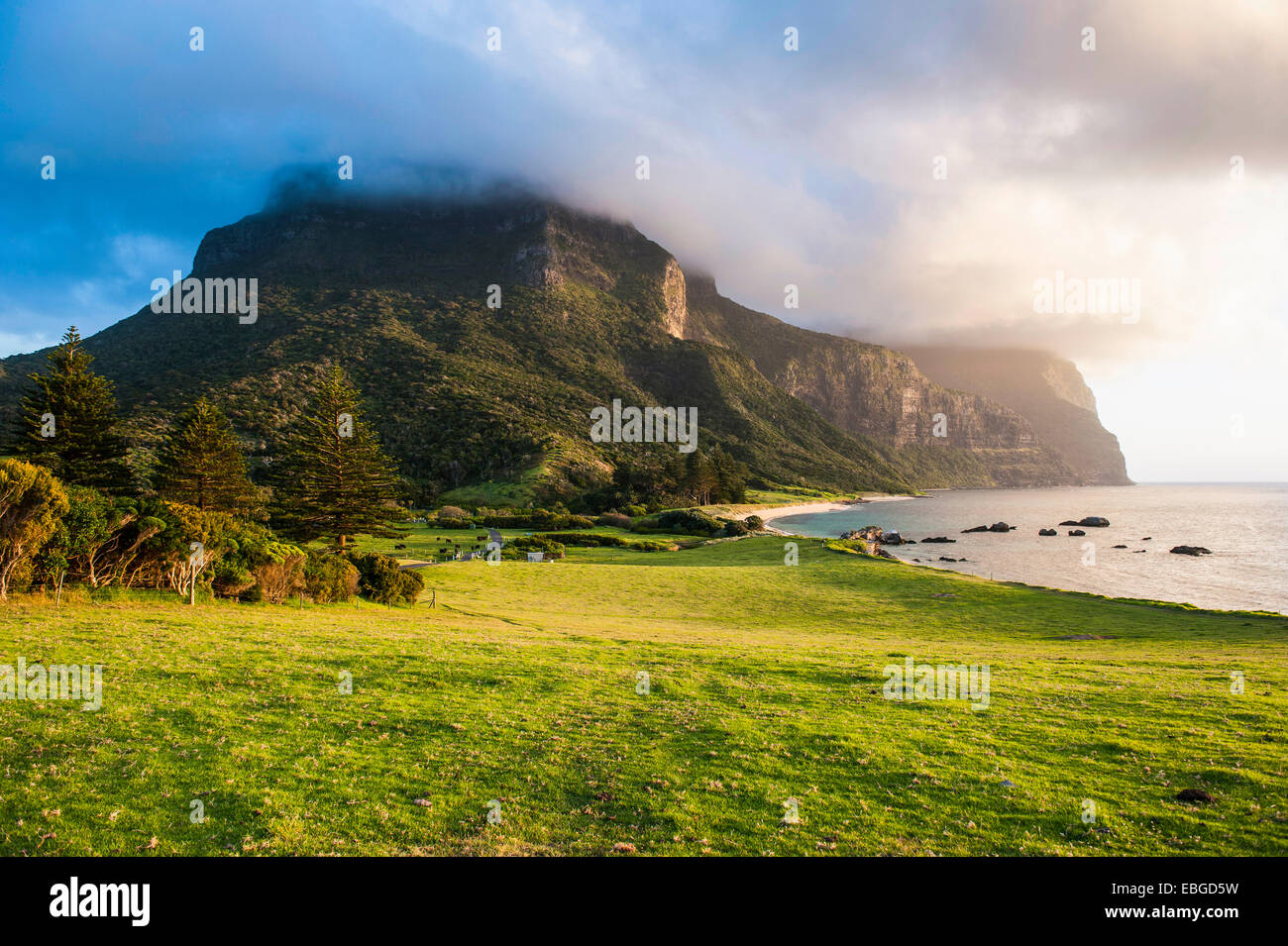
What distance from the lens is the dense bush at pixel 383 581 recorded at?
30250 millimetres

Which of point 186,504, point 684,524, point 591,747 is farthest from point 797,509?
point 591,747

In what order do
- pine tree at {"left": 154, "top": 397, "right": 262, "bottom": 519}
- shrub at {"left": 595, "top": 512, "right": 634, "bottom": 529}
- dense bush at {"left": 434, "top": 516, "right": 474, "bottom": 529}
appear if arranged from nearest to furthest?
1. pine tree at {"left": 154, "top": 397, "right": 262, "bottom": 519}
2. dense bush at {"left": 434, "top": 516, "right": 474, "bottom": 529}
3. shrub at {"left": 595, "top": 512, "right": 634, "bottom": 529}

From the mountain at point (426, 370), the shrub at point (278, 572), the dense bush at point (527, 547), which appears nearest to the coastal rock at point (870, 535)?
the dense bush at point (527, 547)

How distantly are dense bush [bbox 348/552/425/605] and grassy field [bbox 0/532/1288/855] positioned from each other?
764 cm

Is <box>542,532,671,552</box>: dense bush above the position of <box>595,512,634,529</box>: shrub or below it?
below

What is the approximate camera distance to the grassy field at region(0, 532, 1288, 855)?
7.41m

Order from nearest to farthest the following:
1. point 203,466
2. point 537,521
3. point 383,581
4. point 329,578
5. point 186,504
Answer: point 186,504, point 329,578, point 383,581, point 203,466, point 537,521

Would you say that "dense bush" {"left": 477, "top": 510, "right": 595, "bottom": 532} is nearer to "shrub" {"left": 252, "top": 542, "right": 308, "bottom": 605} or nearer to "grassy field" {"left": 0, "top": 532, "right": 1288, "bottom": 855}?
"shrub" {"left": 252, "top": 542, "right": 308, "bottom": 605}

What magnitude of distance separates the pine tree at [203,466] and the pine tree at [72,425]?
4116mm

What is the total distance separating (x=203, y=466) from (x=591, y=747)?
49.1m

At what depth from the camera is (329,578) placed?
90.6 ft

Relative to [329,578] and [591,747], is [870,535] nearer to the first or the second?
[329,578]

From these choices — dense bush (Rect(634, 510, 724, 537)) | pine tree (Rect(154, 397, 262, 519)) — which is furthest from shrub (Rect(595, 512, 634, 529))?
pine tree (Rect(154, 397, 262, 519))

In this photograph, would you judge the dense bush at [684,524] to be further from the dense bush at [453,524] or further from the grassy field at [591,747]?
the grassy field at [591,747]
